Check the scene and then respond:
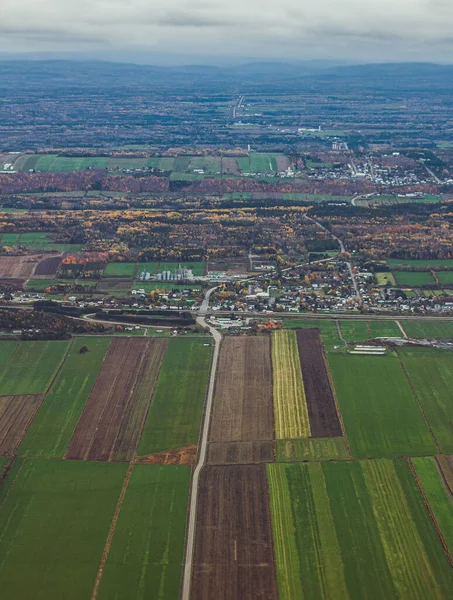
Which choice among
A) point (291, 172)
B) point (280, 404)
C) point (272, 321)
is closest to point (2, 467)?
point (280, 404)

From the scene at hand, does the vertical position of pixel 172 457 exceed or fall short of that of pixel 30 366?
it exceeds it

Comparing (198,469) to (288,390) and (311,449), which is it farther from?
(288,390)

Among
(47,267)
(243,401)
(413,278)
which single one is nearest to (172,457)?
(243,401)

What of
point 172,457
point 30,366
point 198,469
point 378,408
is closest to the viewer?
point 198,469

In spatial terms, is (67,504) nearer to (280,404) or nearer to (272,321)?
(280,404)

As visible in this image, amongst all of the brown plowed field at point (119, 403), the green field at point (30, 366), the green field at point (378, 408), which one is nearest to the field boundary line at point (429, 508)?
the green field at point (378, 408)

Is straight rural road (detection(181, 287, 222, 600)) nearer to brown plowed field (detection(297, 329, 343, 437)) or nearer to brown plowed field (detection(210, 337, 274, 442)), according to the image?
brown plowed field (detection(210, 337, 274, 442))
